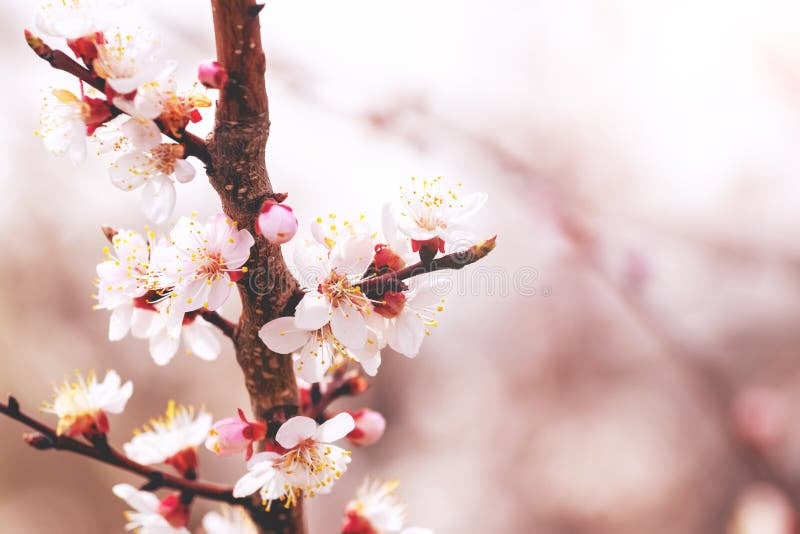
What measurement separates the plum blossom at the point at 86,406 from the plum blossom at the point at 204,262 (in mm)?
187

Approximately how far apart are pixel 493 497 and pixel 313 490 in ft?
7.85

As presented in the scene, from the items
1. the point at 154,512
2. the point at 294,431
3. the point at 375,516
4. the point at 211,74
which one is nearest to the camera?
the point at 211,74

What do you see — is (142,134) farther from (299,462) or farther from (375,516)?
(375,516)

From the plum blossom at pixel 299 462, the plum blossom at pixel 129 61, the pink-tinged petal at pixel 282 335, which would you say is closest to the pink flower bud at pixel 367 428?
the plum blossom at pixel 299 462

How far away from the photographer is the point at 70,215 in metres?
2.40

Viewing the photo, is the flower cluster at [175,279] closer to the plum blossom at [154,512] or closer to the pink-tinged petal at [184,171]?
the pink-tinged petal at [184,171]

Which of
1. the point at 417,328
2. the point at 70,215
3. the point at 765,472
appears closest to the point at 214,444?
the point at 417,328

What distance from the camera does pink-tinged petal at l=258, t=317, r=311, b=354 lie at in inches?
23.3

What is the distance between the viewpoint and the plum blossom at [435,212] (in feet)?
2.00

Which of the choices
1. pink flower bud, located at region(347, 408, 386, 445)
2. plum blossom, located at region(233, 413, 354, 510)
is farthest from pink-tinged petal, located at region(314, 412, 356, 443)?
pink flower bud, located at region(347, 408, 386, 445)

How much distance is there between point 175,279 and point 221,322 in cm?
10

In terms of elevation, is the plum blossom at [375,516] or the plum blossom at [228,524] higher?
the plum blossom at [375,516]

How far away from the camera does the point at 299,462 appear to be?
2.11 feet

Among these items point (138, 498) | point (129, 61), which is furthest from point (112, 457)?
point (129, 61)
